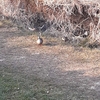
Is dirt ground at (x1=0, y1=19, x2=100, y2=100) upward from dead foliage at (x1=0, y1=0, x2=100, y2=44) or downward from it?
downward

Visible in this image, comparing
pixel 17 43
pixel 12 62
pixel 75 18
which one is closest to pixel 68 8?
pixel 75 18

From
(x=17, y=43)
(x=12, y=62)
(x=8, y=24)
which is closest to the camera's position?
(x=12, y=62)

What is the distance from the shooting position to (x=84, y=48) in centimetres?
627

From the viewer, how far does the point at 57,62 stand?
560 centimetres

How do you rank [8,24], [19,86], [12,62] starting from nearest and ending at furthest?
[19,86] → [12,62] → [8,24]

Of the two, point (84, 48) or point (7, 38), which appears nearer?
point (84, 48)

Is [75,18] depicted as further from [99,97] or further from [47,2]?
[99,97]

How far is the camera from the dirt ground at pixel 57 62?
454 cm

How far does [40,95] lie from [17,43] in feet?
8.54

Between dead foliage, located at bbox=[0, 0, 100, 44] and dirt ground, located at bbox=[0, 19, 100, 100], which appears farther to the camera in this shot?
dead foliage, located at bbox=[0, 0, 100, 44]

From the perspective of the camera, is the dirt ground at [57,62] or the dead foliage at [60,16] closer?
the dirt ground at [57,62]

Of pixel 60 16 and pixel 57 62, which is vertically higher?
pixel 60 16

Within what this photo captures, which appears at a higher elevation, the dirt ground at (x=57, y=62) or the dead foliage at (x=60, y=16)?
the dead foliage at (x=60, y=16)

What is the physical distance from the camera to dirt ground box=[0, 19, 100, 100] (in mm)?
4539
